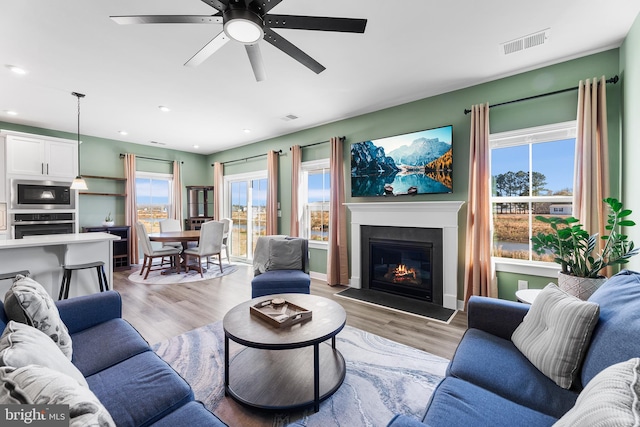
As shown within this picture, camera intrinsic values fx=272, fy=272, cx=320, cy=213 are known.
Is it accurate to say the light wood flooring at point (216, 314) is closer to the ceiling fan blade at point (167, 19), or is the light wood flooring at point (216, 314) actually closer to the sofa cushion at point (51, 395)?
the sofa cushion at point (51, 395)

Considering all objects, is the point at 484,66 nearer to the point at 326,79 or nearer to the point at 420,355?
the point at 326,79

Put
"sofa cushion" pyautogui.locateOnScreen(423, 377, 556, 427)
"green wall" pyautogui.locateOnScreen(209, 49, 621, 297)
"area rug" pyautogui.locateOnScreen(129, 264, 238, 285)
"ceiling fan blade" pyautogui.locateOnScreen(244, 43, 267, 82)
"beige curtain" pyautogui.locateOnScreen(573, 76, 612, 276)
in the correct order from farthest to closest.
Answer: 1. "area rug" pyautogui.locateOnScreen(129, 264, 238, 285)
2. "green wall" pyautogui.locateOnScreen(209, 49, 621, 297)
3. "beige curtain" pyautogui.locateOnScreen(573, 76, 612, 276)
4. "ceiling fan blade" pyautogui.locateOnScreen(244, 43, 267, 82)
5. "sofa cushion" pyautogui.locateOnScreen(423, 377, 556, 427)

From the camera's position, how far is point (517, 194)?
10.2 feet

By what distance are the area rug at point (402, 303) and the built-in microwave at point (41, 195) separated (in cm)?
513

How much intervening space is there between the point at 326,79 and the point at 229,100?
149cm

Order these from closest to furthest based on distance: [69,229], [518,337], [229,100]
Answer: [518,337] < [229,100] < [69,229]

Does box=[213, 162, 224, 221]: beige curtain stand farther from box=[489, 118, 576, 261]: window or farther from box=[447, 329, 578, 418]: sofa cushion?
box=[447, 329, 578, 418]: sofa cushion

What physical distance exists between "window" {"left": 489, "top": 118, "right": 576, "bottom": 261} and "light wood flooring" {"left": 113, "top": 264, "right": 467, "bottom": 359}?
108 cm

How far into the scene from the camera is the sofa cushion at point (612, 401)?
0.61m

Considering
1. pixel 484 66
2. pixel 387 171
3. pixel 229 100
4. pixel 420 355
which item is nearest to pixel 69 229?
pixel 229 100

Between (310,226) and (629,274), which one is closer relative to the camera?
(629,274)

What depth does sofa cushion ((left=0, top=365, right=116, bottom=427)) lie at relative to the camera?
627 mm

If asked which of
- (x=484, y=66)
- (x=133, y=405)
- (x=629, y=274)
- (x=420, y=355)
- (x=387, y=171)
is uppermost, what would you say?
(x=484, y=66)

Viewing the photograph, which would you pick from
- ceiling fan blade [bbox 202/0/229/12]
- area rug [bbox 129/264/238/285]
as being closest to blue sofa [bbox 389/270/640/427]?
ceiling fan blade [bbox 202/0/229/12]
